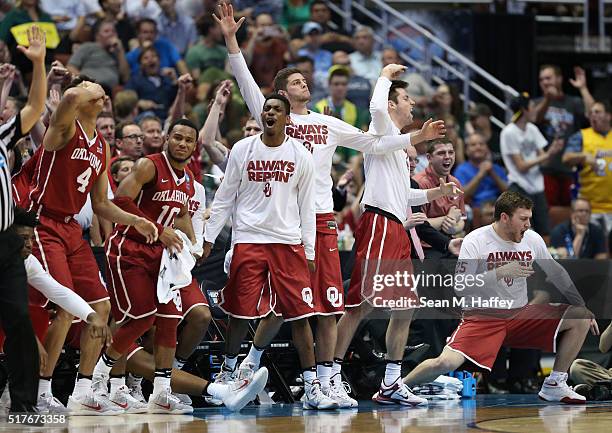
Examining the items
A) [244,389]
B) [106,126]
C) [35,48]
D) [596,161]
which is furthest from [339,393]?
[596,161]

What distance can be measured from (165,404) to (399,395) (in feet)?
6.93

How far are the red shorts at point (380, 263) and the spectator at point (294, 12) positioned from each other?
8510 mm

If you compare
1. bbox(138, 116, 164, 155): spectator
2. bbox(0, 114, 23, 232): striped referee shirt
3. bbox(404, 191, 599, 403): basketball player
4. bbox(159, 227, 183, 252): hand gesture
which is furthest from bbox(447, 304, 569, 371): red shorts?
bbox(0, 114, 23, 232): striped referee shirt

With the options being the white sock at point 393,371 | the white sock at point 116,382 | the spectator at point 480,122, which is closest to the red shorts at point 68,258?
the white sock at point 116,382

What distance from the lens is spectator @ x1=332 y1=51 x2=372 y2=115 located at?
16.9m

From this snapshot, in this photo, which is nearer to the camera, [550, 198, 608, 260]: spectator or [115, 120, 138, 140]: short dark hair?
[115, 120, 138, 140]: short dark hair

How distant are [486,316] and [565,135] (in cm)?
686

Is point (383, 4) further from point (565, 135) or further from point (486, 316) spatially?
point (486, 316)

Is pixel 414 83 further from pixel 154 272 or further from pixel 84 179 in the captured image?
pixel 84 179

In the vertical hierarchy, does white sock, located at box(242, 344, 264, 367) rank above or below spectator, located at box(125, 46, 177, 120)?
below

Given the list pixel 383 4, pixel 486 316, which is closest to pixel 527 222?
pixel 486 316

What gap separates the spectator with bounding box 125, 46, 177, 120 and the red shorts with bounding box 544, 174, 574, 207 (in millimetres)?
5202

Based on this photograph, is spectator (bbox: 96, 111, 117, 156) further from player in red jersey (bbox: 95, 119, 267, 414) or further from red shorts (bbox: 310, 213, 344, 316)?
red shorts (bbox: 310, 213, 344, 316)

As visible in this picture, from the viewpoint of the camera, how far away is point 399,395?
1067cm
